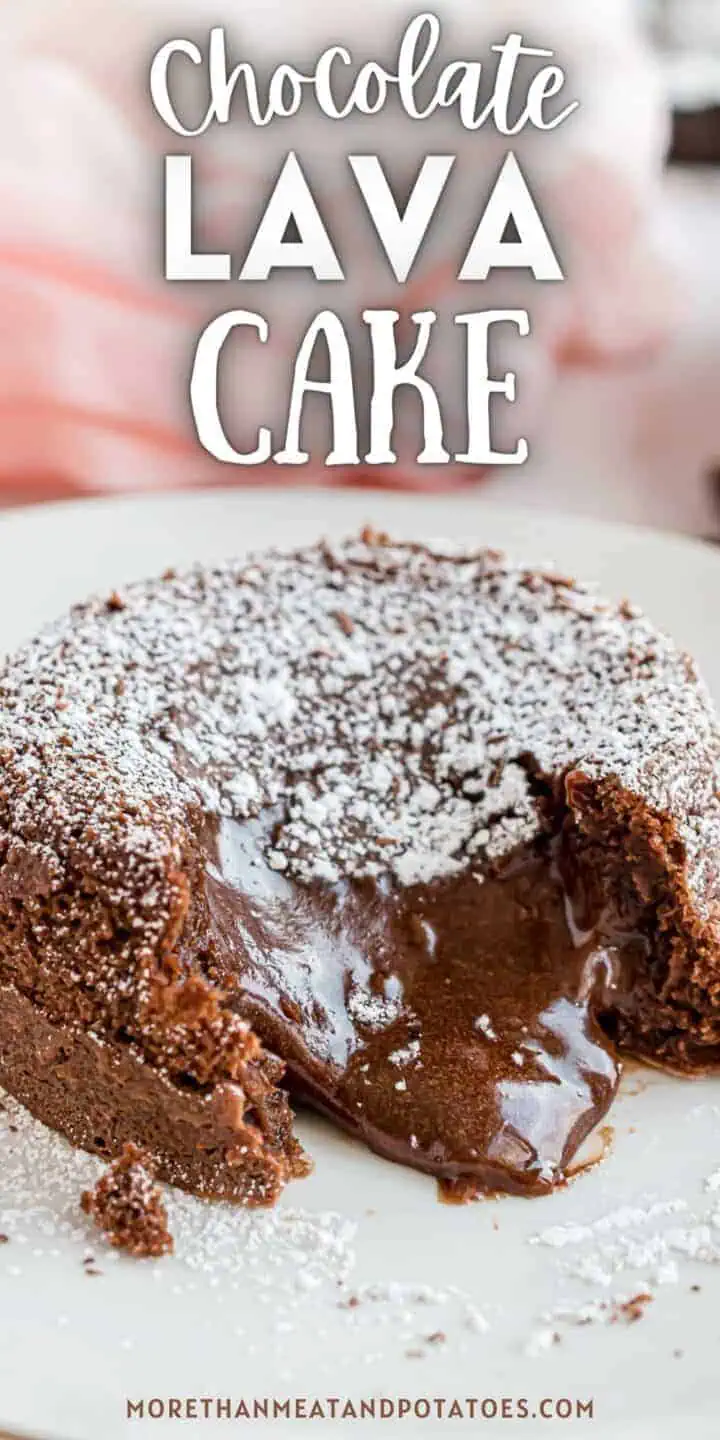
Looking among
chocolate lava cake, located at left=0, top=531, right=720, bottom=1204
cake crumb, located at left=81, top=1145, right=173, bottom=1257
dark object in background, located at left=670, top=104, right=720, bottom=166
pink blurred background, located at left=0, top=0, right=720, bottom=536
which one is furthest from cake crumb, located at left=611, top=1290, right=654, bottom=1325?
dark object in background, located at left=670, top=104, right=720, bottom=166

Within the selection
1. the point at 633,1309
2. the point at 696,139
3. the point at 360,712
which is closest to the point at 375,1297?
the point at 633,1309

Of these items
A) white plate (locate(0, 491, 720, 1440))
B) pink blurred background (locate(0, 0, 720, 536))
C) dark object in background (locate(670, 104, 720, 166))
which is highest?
dark object in background (locate(670, 104, 720, 166))

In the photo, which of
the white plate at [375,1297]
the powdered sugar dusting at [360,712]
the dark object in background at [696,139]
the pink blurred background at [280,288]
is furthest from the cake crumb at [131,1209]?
the dark object in background at [696,139]

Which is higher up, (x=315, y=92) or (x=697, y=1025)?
(x=315, y=92)

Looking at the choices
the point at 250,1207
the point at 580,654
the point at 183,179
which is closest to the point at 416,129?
the point at 183,179

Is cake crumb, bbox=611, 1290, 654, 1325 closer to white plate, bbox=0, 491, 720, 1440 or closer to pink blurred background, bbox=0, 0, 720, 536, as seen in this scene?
white plate, bbox=0, 491, 720, 1440

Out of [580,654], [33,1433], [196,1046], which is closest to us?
[33,1433]

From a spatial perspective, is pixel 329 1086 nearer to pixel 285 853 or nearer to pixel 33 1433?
pixel 285 853
